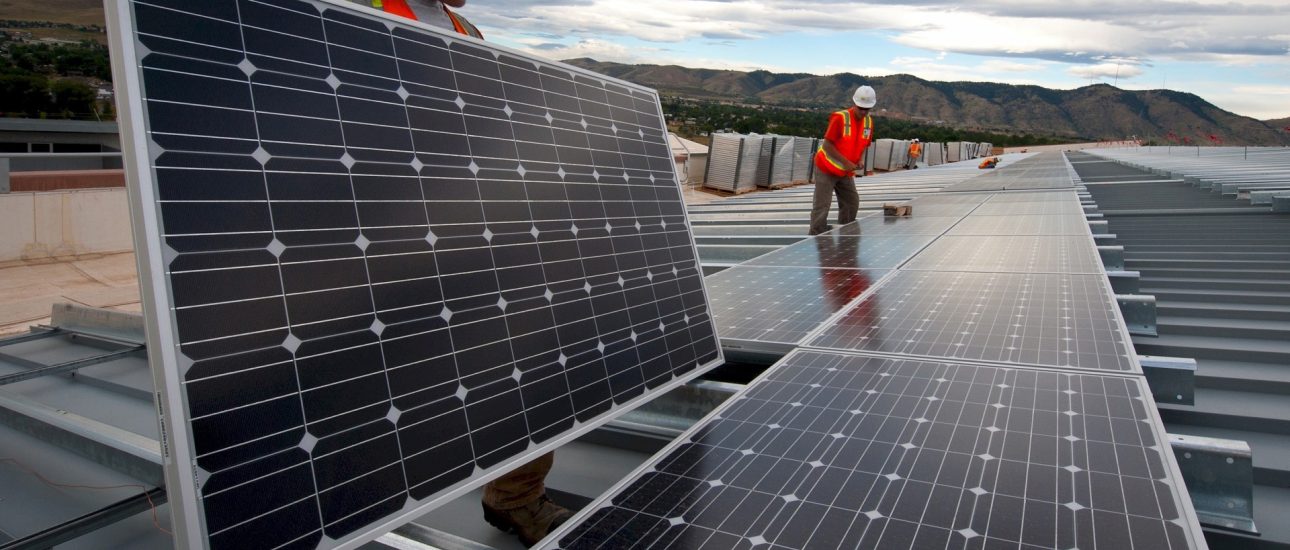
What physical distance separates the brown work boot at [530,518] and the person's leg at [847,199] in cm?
862

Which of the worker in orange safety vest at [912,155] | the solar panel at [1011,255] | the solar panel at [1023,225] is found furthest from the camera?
the worker in orange safety vest at [912,155]

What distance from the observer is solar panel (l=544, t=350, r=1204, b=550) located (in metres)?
2.14

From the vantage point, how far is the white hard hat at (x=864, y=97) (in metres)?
11.2

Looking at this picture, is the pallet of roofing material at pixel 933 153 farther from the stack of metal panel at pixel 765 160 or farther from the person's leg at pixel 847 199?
the person's leg at pixel 847 199

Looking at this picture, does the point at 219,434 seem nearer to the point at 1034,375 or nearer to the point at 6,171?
the point at 1034,375

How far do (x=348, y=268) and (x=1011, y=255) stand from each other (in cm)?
645

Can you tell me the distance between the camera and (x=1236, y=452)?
104 inches

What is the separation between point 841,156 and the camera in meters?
11.0

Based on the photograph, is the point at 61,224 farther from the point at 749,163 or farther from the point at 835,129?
the point at 749,163

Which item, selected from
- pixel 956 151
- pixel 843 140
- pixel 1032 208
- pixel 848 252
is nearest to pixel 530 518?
pixel 848 252

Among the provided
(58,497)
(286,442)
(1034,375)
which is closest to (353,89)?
(286,442)

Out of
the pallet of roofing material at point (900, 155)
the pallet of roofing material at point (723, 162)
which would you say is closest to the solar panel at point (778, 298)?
the pallet of roofing material at point (723, 162)

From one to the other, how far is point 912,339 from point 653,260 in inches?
61.2

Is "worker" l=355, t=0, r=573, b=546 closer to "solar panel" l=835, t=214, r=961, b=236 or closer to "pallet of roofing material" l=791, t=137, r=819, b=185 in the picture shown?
"solar panel" l=835, t=214, r=961, b=236
